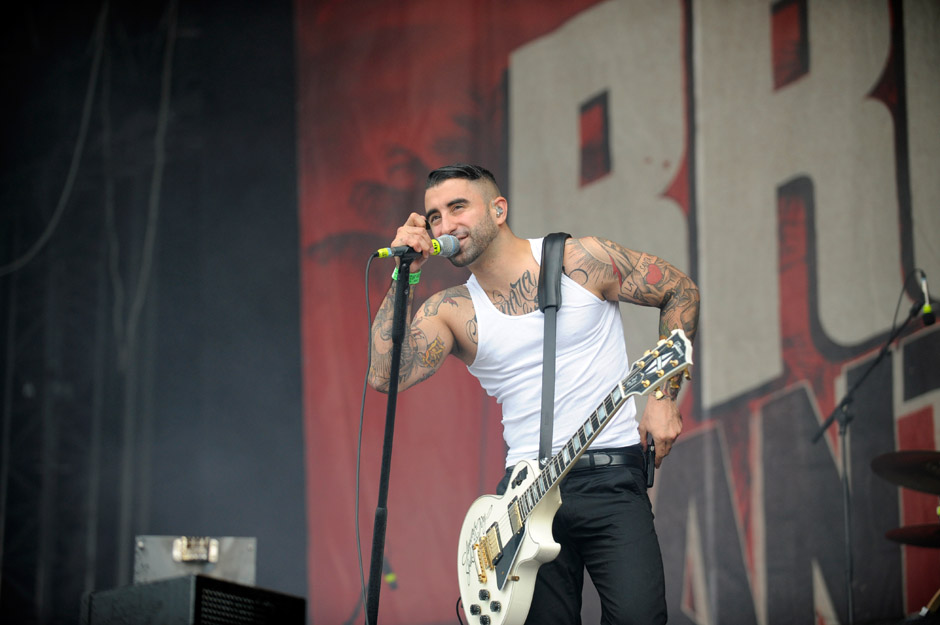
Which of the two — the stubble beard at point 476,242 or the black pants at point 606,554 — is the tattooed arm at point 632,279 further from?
the black pants at point 606,554

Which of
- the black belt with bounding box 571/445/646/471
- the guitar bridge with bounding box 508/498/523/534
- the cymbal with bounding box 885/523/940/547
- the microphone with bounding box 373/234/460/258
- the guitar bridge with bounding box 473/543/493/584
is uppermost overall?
the microphone with bounding box 373/234/460/258

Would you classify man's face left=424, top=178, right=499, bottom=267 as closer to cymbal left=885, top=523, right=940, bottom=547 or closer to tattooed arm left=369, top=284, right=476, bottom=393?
tattooed arm left=369, top=284, right=476, bottom=393

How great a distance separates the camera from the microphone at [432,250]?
2352 mm

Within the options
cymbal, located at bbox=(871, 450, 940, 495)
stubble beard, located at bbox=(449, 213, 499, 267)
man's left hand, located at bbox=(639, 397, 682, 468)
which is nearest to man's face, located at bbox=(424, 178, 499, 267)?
stubble beard, located at bbox=(449, 213, 499, 267)

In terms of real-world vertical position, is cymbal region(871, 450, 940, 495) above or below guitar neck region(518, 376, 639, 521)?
below

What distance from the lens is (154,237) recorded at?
5.87 meters

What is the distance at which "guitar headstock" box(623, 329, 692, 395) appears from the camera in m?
2.30

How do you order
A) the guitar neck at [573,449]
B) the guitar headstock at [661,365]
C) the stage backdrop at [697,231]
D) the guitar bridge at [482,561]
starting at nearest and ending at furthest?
the guitar headstock at [661,365] < the guitar neck at [573,449] < the guitar bridge at [482,561] < the stage backdrop at [697,231]

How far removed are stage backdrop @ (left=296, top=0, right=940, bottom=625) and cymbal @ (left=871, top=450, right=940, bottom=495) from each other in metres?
0.67

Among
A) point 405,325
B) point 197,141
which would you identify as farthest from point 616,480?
point 197,141

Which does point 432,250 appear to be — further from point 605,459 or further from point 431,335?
point 605,459

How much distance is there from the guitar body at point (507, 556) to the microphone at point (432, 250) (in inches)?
26.3

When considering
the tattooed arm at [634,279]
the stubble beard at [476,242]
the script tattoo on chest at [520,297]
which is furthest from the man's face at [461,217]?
the tattooed arm at [634,279]

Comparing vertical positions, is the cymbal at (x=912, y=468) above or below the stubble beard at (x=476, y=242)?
below
